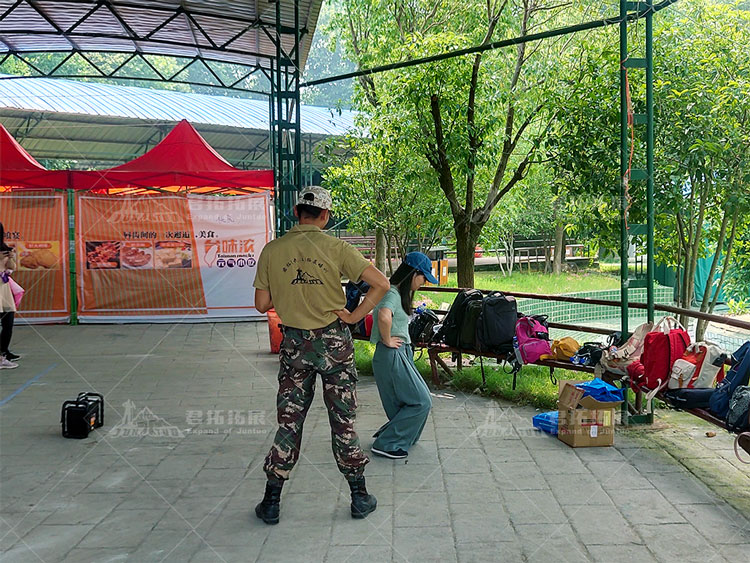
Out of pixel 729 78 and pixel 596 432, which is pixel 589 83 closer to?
pixel 729 78

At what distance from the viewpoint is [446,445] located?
6.09 m

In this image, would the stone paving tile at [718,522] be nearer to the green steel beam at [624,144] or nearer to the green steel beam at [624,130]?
the green steel beam at [624,144]

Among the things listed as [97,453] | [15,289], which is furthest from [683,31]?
[15,289]

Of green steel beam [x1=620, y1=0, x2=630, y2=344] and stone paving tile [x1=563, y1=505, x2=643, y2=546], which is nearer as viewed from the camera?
stone paving tile [x1=563, y1=505, x2=643, y2=546]

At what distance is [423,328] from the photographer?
8.31 metres

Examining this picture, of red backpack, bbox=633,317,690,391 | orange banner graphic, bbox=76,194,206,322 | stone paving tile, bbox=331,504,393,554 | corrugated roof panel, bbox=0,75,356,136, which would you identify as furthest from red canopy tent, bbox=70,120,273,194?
corrugated roof panel, bbox=0,75,356,136

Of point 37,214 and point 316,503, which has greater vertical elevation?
point 37,214

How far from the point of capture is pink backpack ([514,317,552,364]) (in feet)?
24.0

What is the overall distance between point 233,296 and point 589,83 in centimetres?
841

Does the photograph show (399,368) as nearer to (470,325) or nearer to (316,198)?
(316,198)

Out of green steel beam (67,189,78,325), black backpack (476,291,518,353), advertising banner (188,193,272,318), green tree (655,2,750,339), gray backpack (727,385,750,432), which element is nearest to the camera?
gray backpack (727,385,750,432)

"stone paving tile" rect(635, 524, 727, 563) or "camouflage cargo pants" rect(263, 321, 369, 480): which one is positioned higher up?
"camouflage cargo pants" rect(263, 321, 369, 480)

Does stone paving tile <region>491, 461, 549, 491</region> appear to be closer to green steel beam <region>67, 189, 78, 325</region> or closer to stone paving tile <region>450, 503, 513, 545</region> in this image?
stone paving tile <region>450, 503, 513, 545</region>

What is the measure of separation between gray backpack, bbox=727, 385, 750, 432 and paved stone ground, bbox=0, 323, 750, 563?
0.48 meters
